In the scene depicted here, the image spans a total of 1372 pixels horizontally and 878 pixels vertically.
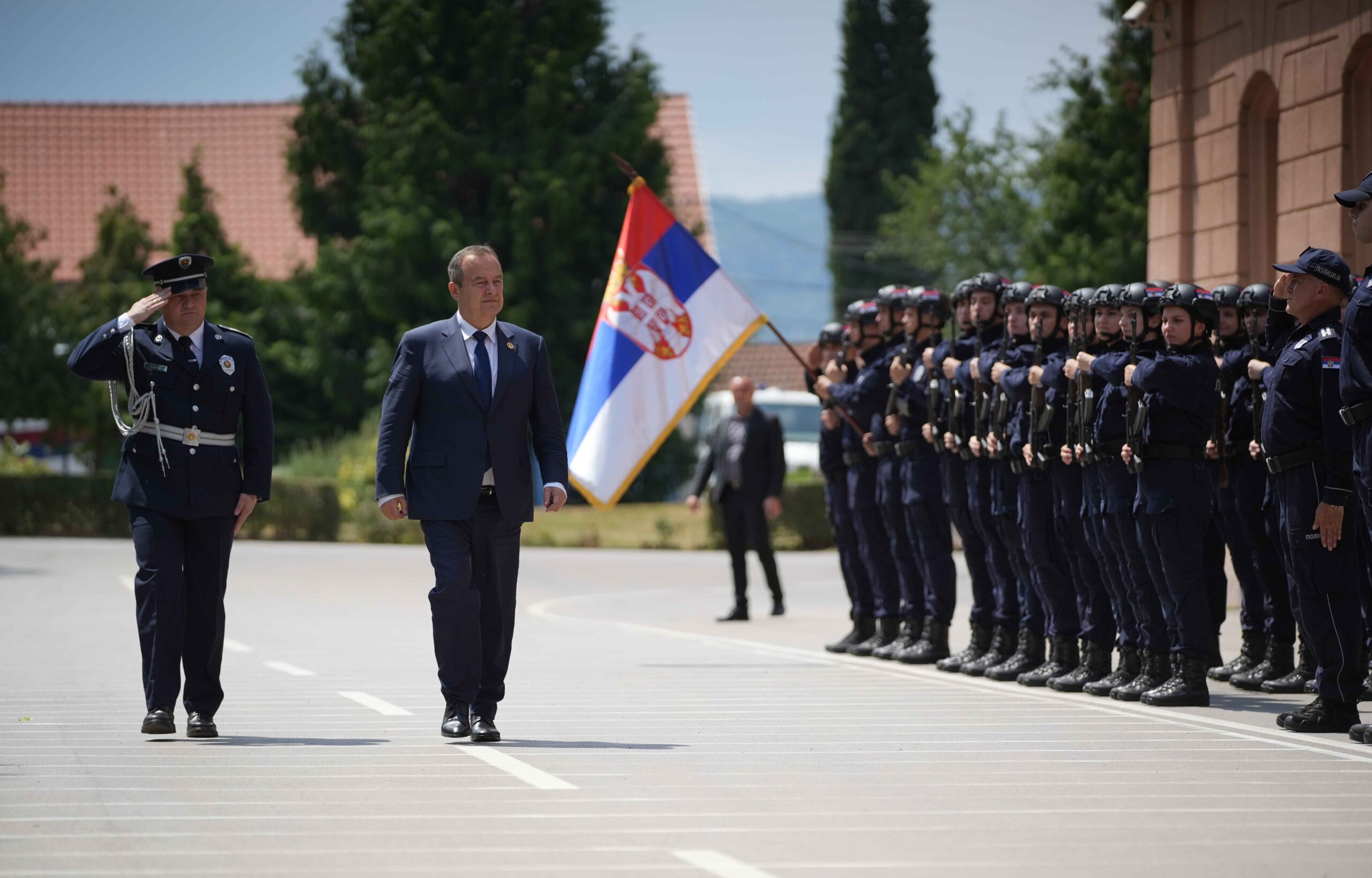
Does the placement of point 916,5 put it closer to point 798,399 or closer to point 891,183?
point 891,183

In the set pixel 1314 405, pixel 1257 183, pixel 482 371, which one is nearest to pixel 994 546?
pixel 1314 405

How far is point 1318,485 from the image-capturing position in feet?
30.7

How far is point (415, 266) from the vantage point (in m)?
39.6

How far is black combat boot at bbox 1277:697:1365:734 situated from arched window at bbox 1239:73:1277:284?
878cm

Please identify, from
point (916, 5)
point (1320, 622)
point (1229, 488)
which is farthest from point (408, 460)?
point (916, 5)

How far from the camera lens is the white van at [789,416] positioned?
4200 cm

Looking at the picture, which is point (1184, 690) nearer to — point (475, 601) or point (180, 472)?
point (475, 601)

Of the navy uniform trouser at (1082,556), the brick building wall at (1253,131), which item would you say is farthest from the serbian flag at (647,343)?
the brick building wall at (1253,131)

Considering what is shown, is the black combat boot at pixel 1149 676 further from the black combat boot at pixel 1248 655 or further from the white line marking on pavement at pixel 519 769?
the white line marking on pavement at pixel 519 769

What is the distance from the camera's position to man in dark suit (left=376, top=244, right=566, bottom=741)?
28.9 ft

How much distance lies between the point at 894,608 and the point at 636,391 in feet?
7.59

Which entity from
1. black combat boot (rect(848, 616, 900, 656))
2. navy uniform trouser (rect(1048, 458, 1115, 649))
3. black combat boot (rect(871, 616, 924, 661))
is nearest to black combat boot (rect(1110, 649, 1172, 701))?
navy uniform trouser (rect(1048, 458, 1115, 649))

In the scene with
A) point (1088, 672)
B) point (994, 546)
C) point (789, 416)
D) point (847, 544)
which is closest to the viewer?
point (1088, 672)

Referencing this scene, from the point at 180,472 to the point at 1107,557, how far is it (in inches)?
195
